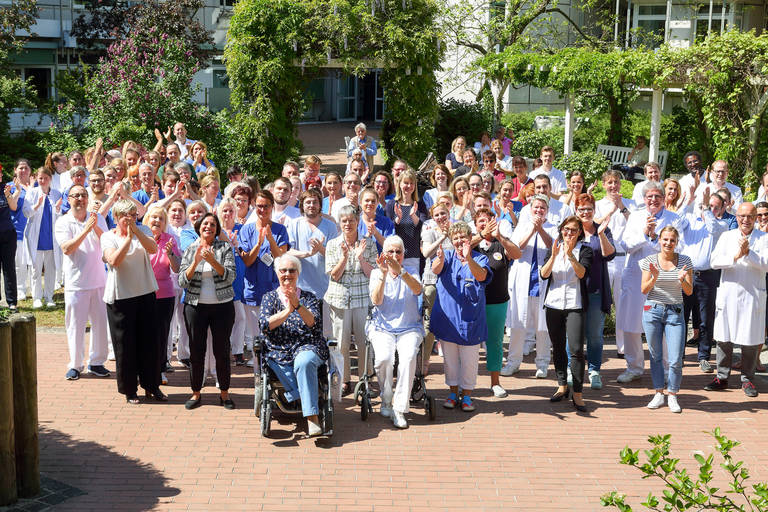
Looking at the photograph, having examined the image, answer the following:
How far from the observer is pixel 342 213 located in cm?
870

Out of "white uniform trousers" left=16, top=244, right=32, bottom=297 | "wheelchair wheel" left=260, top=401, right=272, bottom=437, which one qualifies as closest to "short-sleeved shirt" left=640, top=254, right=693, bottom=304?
"wheelchair wheel" left=260, top=401, right=272, bottom=437

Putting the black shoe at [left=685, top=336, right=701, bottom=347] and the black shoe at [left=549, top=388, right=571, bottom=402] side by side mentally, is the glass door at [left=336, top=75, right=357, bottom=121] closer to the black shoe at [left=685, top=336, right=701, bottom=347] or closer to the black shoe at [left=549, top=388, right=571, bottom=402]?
the black shoe at [left=685, top=336, right=701, bottom=347]

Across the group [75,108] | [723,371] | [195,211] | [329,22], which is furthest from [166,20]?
[723,371]

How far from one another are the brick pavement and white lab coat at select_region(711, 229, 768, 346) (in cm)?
70

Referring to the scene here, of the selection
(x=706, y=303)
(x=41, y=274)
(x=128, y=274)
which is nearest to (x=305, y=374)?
(x=128, y=274)

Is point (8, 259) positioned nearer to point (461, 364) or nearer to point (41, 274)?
point (41, 274)

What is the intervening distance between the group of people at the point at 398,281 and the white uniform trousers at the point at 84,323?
0.05 feet

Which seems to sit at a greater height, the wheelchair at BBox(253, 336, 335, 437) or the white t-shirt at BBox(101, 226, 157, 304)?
the white t-shirt at BBox(101, 226, 157, 304)

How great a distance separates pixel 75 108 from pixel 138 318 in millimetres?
13947

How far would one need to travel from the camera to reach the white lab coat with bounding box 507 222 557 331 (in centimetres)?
978

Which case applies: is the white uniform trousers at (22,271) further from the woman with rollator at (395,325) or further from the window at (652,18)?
the window at (652,18)

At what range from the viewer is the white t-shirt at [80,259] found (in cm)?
927

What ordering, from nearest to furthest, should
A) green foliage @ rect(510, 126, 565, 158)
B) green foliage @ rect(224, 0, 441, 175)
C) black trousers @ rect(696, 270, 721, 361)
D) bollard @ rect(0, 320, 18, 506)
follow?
bollard @ rect(0, 320, 18, 506), black trousers @ rect(696, 270, 721, 361), green foliage @ rect(224, 0, 441, 175), green foliage @ rect(510, 126, 565, 158)

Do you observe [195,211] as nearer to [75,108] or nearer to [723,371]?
[723,371]
